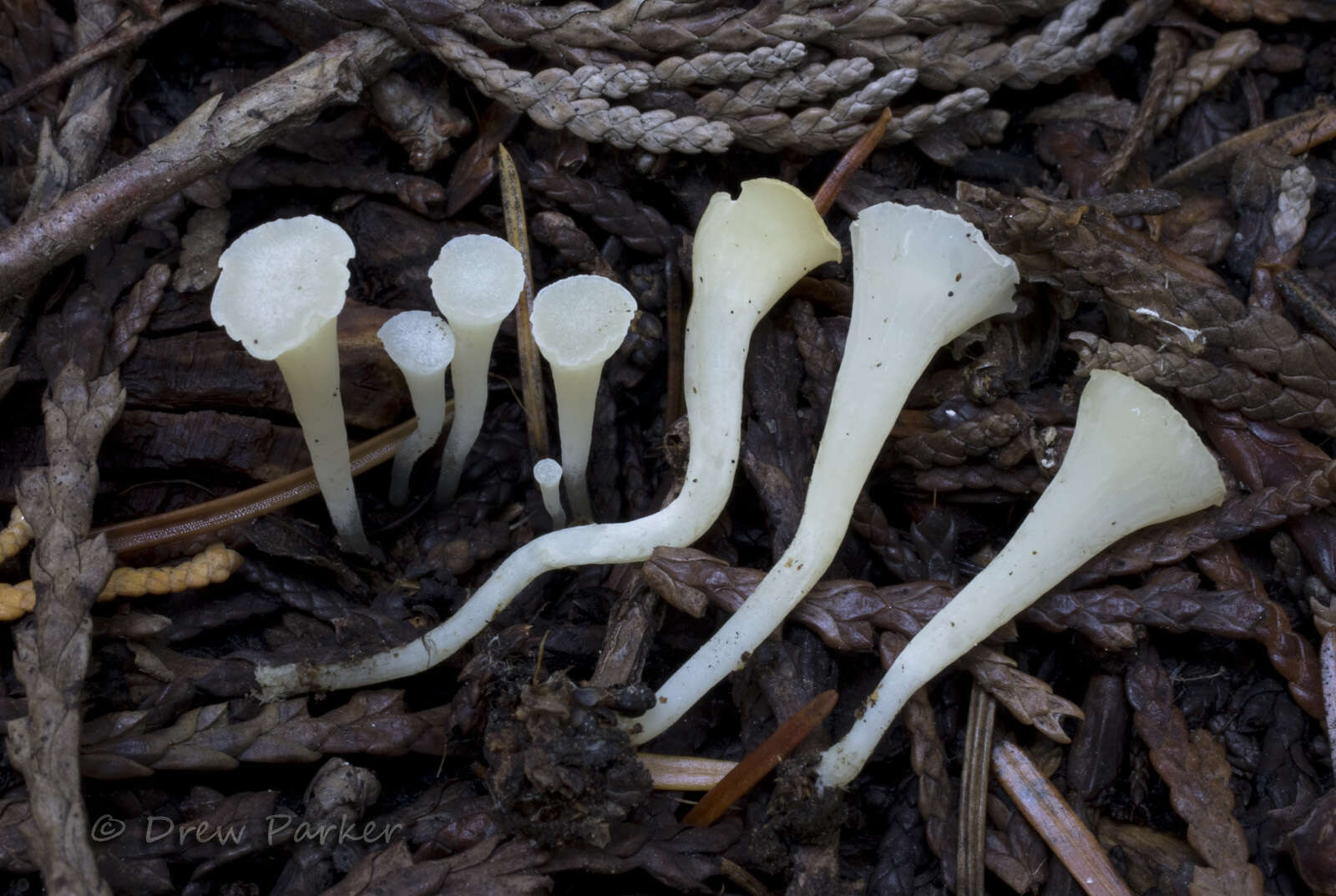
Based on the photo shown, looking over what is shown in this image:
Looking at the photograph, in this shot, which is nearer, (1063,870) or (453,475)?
(1063,870)

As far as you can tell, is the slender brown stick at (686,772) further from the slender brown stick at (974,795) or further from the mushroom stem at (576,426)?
the mushroom stem at (576,426)

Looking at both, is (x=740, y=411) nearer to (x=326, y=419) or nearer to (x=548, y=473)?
(x=548, y=473)

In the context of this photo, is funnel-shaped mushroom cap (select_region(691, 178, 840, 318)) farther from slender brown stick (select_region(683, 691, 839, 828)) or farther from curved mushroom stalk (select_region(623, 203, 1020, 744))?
slender brown stick (select_region(683, 691, 839, 828))

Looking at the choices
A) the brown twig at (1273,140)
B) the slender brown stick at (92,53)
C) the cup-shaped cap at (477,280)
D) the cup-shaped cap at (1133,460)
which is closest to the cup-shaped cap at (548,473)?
the cup-shaped cap at (477,280)

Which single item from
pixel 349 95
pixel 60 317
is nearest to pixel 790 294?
pixel 349 95

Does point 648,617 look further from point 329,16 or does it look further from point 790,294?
point 329,16

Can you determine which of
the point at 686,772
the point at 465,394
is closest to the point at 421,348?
the point at 465,394
